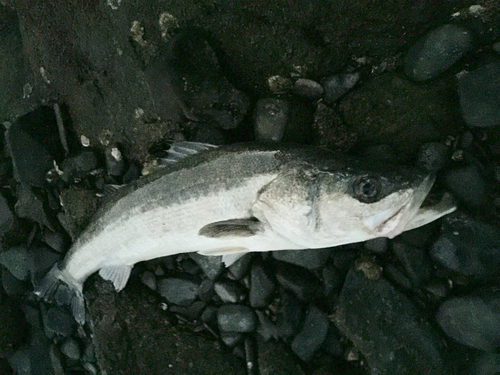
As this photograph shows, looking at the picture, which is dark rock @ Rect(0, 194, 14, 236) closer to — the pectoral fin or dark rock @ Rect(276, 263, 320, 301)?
the pectoral fin

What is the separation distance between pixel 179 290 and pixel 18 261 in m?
2.09

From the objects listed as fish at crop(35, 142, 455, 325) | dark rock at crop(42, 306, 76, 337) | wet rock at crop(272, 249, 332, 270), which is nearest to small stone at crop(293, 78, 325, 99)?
fish at crop(35, 142, 455, 325)

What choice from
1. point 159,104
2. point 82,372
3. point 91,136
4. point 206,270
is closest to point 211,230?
point 206,270

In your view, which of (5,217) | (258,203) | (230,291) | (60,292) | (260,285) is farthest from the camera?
(5,217)

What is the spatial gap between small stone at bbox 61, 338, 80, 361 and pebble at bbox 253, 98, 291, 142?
3226 millimetres

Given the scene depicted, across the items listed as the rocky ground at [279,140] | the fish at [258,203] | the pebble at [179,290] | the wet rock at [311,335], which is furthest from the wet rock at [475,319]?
the pebble at [179,290]

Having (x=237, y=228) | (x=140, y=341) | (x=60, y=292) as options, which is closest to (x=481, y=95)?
(x=237, y=228)

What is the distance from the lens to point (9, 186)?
474 cm

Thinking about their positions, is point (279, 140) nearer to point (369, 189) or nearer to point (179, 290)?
point (369, 189)

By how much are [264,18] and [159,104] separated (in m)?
1.19

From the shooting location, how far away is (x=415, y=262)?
3227 millimetres

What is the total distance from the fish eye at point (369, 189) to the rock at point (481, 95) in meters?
1.08

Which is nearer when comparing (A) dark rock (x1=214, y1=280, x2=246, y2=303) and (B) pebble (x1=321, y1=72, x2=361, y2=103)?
(B) pebble (x1=321, y1=72, x2=361, y2=103)

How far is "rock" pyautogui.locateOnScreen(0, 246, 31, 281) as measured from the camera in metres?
4.60
